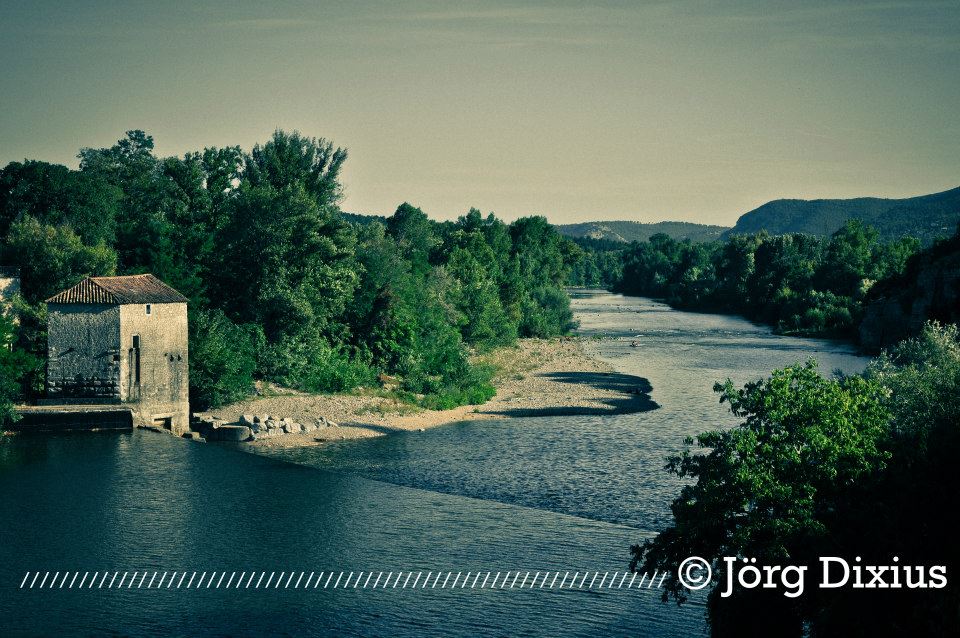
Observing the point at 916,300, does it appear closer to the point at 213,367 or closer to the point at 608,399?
the point at 608,399

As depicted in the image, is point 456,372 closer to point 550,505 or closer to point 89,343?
point 89,343

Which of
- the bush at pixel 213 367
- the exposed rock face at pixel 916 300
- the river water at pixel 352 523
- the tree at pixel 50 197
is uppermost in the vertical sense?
the tree at pixel 50 197

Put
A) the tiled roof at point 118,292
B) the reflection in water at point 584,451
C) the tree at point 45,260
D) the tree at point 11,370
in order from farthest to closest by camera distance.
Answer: the tree at point 45,260 → the tiled roof at point 118,292 → the tree at point 11,370 → the reflection in water at point 584,451

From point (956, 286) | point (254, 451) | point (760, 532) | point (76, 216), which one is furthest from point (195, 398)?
point (956, 286)

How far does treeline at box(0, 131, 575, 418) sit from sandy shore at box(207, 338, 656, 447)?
1.84m

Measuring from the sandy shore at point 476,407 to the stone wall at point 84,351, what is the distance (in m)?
5.96

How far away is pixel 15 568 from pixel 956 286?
6235 cm

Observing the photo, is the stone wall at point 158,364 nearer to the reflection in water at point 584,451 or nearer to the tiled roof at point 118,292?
the tiled roof at point 118,292

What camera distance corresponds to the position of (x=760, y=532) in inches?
734

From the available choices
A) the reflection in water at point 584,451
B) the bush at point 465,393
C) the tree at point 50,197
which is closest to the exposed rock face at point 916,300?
the reflection in water at point 584,451

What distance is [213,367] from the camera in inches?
1955

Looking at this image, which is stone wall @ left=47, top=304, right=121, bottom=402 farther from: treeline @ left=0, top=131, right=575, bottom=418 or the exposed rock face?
the exposed rock face

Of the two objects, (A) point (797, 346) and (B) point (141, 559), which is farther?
(A) point (797, 346)

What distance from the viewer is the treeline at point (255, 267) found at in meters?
51.2
